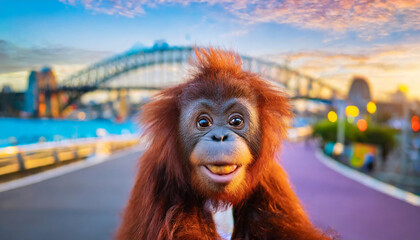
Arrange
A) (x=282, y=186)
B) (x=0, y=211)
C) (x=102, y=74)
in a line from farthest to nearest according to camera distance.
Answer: (x=0, y=211) < (x=102, y=74) < (x=282, y=186)

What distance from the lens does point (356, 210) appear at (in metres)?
5.07

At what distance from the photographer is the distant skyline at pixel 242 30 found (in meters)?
1.46

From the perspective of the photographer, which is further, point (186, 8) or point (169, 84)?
point (169, 84)

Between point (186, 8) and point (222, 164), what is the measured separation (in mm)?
671

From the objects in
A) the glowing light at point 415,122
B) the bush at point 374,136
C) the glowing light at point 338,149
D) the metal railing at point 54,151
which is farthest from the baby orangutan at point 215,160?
the glowing light at point 338,149

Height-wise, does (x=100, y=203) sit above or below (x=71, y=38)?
below

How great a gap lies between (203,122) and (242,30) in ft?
1.45

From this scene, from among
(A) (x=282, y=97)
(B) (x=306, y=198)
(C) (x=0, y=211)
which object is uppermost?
(A) (x=282, y=97)

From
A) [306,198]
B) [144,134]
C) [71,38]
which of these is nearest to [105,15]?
[71,38]

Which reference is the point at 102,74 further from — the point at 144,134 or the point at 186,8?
the point at 186,8

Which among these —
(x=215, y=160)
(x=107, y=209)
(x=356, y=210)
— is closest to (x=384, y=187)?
(x=356, y=210)

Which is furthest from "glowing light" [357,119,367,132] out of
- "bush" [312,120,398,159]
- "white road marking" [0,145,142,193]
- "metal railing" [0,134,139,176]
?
"white road marking" [0,145,142,193]

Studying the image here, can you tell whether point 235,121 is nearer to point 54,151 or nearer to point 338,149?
point 54,151

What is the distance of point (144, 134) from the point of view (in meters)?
1.61
